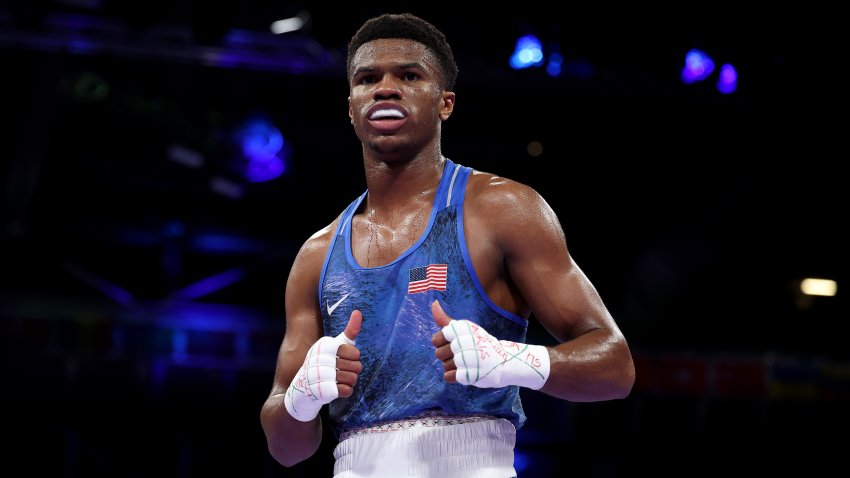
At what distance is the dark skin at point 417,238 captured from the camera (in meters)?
2.12

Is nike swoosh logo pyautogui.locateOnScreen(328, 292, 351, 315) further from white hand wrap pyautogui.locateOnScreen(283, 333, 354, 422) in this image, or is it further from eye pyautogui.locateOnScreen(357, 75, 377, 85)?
eye pyautogui.locateOnScreen(357, 75, 377, 85)

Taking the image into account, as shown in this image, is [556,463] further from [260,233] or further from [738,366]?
[260,233]

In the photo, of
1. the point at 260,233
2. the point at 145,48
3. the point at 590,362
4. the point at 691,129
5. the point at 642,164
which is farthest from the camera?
the point at 260,233

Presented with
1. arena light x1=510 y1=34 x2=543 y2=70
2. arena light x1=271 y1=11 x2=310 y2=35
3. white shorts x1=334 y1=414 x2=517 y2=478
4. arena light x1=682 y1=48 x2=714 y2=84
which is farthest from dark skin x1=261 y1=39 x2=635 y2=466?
arena light x1=682 y1=48 x2=714 y2=84

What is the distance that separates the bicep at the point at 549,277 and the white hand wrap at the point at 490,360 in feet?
0.55

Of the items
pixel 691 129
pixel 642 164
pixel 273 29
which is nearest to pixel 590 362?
pixel 273 29

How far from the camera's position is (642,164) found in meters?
7.97

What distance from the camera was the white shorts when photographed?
216cm

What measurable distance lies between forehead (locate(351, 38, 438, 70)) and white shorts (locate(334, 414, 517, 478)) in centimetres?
88

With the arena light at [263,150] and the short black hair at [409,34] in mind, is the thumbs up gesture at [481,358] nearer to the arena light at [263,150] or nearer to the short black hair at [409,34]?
the short black hair at [409,34]

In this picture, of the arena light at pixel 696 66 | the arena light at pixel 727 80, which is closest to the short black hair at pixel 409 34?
the arena light at pixel 696 66

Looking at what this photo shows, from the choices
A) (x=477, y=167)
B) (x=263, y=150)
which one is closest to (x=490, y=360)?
(x=477, y=167)

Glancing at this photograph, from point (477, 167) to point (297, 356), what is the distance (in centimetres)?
541

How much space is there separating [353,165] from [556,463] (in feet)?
9.82
